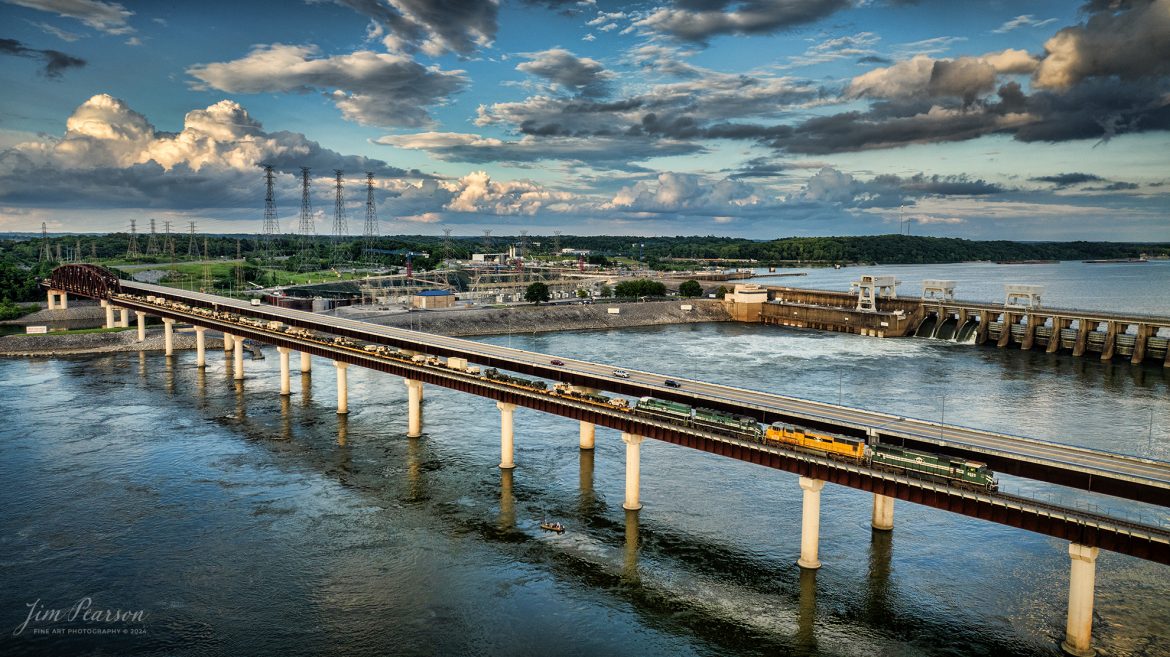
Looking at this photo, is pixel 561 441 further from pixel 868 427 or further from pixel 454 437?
pixel 868 427

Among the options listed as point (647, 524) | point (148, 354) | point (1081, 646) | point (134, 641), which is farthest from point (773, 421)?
point (148, 354)

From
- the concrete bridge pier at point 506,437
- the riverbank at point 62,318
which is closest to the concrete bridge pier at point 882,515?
the concrete bridge pier at point 506,437

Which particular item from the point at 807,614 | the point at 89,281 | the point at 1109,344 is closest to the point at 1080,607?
the point at 807,614

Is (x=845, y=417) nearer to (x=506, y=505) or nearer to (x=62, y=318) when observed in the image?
(x=506, y=505)

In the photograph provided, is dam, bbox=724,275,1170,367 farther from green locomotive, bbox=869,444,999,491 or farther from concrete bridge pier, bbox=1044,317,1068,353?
green locomotive, bbox=869,444,999,491

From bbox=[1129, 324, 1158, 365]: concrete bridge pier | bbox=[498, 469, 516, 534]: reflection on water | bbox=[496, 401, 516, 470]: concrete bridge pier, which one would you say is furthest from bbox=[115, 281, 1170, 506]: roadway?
bbox=[1129, 324, 1158, 365]: concrete bridge pier

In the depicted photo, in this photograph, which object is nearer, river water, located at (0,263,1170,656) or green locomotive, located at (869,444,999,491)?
river water, located at (0,263,1170,656)
